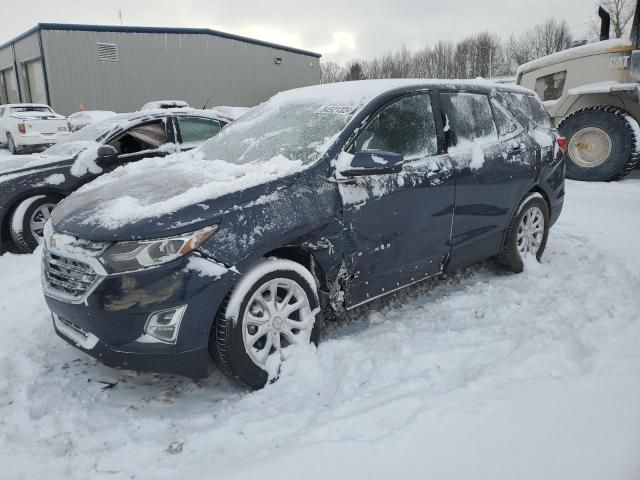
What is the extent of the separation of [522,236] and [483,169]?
98 centimetres

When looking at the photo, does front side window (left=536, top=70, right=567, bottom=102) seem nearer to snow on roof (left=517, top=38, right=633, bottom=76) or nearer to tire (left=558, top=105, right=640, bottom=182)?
snow on roof (left=517, top=38, right=633, bottom=76)

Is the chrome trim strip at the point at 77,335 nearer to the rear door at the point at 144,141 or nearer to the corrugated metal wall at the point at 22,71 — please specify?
the rear door at the point at 144,141

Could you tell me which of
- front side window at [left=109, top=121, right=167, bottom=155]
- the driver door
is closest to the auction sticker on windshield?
the driver door

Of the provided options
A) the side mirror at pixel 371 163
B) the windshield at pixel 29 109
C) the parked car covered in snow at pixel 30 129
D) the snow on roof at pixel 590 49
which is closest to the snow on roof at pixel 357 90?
the side mirror at pixel 371 163

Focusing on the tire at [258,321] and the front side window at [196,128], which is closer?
the tire at [258,321]

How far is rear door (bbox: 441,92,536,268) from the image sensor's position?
3.80 meters

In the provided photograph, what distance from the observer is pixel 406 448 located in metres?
2.14

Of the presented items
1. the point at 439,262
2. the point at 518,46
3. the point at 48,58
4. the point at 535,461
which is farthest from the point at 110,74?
the point at 518,46

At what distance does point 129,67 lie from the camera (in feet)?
79.2

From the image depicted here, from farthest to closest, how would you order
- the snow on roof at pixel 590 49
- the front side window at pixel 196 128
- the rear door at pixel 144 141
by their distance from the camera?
the snow on roof at pixel 590 49 < the front side window at pixel 196 128 < the rear door at pixel 144 141

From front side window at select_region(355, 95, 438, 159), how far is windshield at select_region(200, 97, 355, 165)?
0.68 ft

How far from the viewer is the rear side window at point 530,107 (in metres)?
4.53

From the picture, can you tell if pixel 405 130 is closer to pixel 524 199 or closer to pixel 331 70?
pixel 524 199

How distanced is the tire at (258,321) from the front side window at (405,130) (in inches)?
38.7
